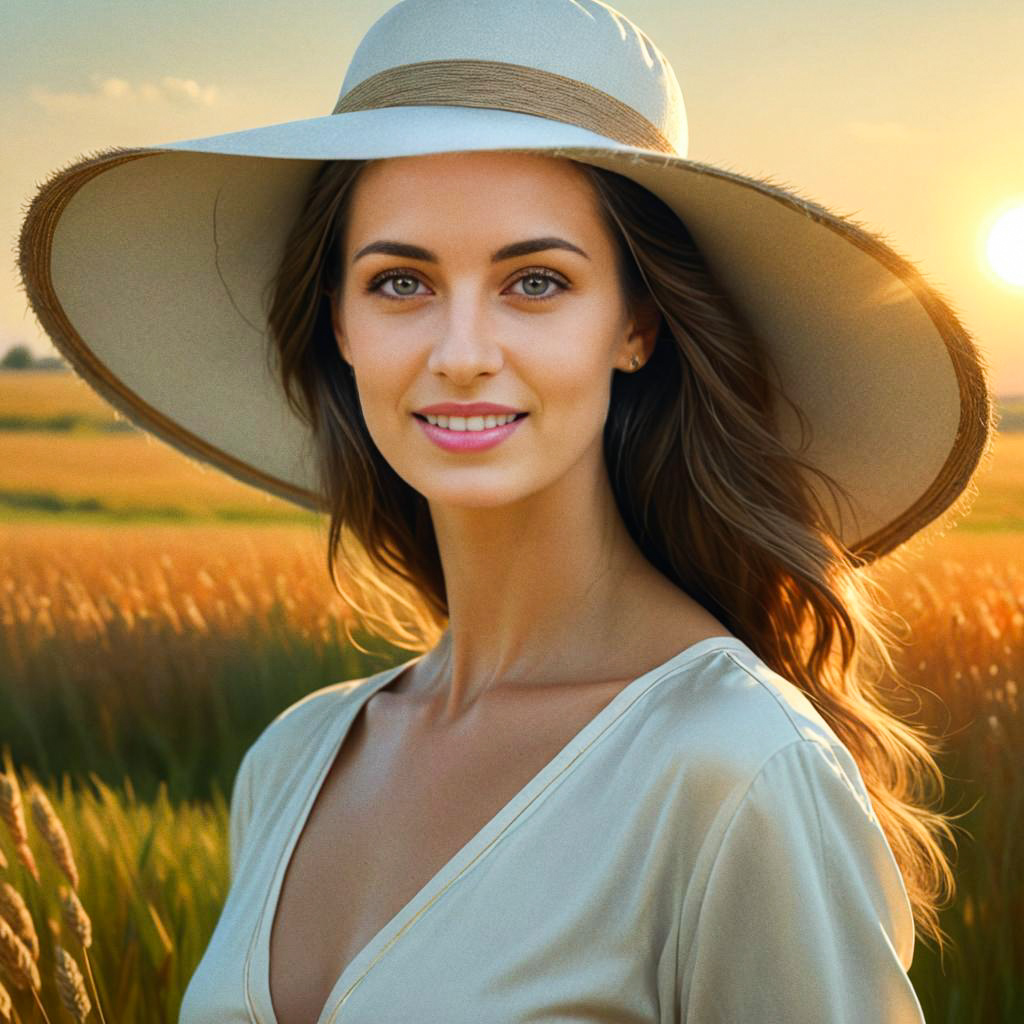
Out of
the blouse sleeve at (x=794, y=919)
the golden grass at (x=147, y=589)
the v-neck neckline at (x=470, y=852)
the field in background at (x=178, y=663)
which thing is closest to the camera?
the blouse sleeve at (x=794, y=919)

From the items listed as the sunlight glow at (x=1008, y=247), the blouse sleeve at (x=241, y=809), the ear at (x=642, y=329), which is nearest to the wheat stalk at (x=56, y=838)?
the blouse sleeve at (x=241, y=809)

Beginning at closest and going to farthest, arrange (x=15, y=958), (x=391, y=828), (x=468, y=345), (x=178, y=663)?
(x=468, y=345)
(x=391, y=828)
(x=15, y=958)
(x=178, y=663)

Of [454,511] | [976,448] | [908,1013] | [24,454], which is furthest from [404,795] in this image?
[24,454]

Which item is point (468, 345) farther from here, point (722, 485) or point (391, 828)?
point (391, 828)

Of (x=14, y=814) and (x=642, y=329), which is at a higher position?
(x=642, y=329)

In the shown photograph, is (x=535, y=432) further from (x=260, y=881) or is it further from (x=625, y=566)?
(x=260, y=881)

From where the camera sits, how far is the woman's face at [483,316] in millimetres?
1365

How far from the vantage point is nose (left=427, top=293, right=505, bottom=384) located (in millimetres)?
1354

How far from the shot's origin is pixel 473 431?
1.40 metres

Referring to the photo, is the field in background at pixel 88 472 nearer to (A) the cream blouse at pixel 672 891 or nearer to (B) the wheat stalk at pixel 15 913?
(B) the wheat stalk at pixel 15 913

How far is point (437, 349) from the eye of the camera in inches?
54.2

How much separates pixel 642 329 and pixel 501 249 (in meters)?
0.25

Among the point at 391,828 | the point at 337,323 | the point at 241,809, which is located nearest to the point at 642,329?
the point at 337,323

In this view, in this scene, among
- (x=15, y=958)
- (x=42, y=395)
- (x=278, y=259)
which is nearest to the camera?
(x=15, y=958)
